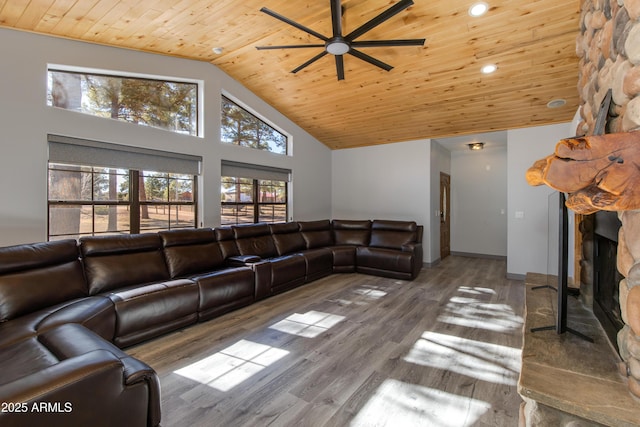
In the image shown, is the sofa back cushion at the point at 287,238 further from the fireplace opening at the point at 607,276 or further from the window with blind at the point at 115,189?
the fireplace opening at the point at 607,276

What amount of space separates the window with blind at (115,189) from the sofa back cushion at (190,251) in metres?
0.60

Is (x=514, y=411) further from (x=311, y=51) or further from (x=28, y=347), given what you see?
(x=311, y=51)

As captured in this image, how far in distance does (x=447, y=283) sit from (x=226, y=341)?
347cm

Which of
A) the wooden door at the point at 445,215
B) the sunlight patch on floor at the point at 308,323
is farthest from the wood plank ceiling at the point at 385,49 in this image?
the sunlight patch on floor at the point at 308,323

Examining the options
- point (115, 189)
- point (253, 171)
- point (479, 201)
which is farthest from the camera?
point (479, 201)

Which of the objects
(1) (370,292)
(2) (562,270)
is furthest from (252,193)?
(2) (562,270)

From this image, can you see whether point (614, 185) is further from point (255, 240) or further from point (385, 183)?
point (385, 183)

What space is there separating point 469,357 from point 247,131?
445 cm

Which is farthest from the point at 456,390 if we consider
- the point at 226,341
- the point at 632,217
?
the point at 226,341

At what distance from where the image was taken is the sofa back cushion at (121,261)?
2775mm

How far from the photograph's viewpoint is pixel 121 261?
117 inches

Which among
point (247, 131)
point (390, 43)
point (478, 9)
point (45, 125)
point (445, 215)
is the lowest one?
point (445, 215)

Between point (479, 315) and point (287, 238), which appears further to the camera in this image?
point (287, 238)

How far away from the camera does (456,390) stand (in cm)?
199
